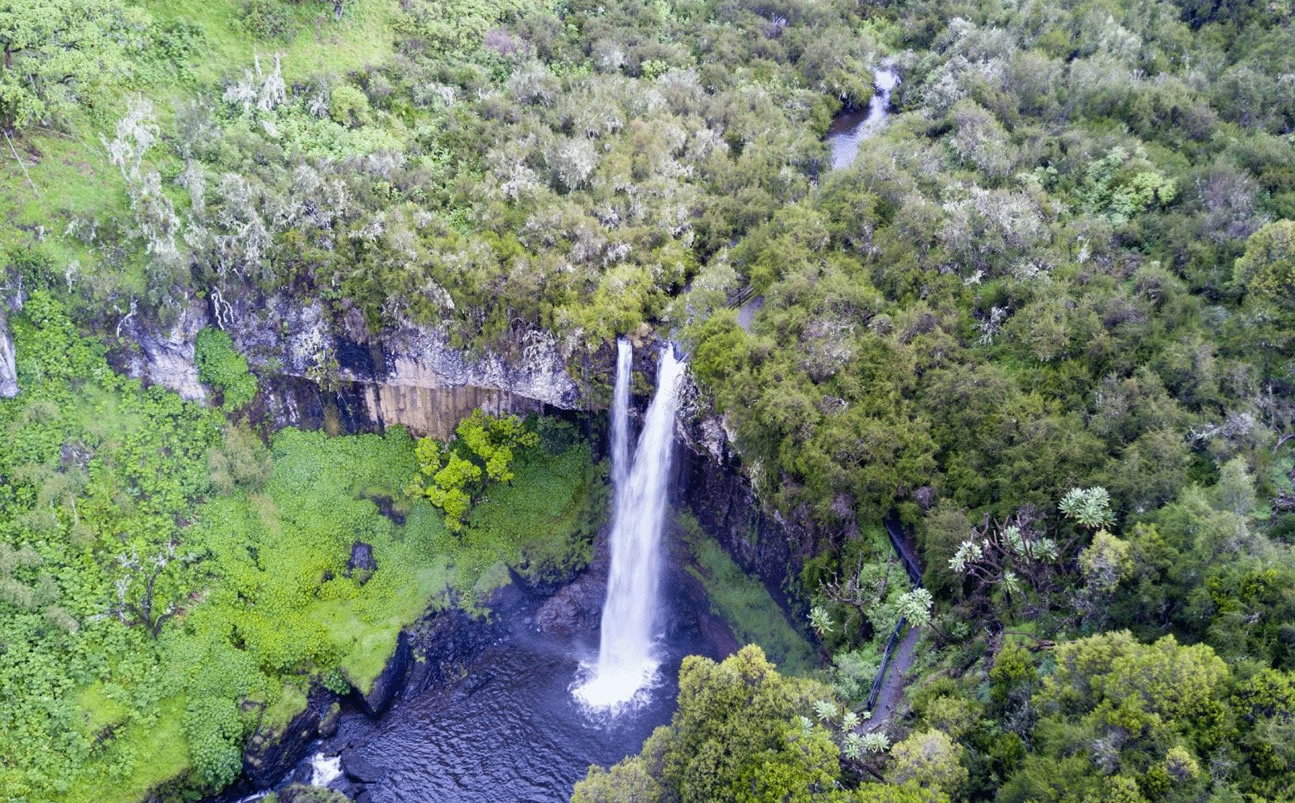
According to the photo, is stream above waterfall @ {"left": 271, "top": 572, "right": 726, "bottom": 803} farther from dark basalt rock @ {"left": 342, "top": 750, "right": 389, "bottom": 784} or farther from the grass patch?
the grass patch

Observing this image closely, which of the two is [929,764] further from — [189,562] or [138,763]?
[189,562]

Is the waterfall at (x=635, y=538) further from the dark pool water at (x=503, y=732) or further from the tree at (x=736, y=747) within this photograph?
the tree at (x=736, y=747)

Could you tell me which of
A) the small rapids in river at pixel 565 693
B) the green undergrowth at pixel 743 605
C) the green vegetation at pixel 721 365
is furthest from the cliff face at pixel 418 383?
the small rapids in river at pixel 565 693

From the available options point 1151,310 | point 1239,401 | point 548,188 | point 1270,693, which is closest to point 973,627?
point 1270,693

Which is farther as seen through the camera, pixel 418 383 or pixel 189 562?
pixel 418 383

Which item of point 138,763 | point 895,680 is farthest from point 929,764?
point 138,763
